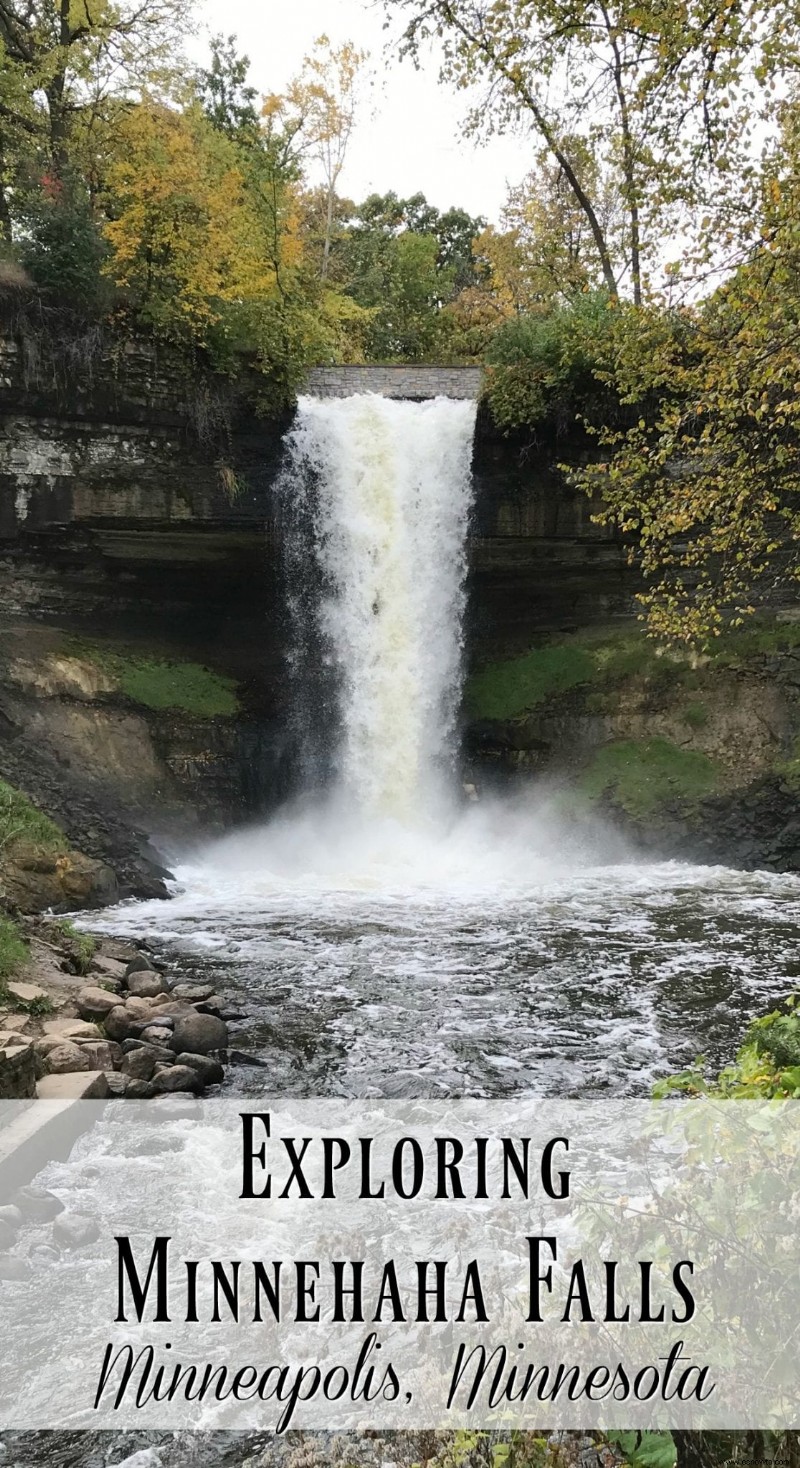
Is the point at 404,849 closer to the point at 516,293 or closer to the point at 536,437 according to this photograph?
the point at 536,437

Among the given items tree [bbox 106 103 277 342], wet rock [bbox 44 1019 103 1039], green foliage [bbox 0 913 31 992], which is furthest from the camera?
tree [bbox 106 103 277 342]

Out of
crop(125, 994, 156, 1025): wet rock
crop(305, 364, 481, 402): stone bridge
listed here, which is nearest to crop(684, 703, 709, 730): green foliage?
crop(305, 364, 481, 402): stone bridge

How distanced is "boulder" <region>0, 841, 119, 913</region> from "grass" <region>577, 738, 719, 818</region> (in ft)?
31.7

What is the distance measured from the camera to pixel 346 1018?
8555 mm

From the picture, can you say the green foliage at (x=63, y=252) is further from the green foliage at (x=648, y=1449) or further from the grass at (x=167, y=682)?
the green foliage at (x=648, y=1449)

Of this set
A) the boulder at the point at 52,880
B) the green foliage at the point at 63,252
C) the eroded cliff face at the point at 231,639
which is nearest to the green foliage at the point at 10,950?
the boulder at the point at 52,880

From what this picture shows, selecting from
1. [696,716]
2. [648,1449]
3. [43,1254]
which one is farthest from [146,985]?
[696,716]

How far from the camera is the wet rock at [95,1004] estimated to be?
810 cm

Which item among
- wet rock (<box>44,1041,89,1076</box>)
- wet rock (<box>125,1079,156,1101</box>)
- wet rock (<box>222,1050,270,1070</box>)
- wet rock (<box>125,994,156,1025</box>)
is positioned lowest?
wet rock (<box>222,1050,270,1070</box>)

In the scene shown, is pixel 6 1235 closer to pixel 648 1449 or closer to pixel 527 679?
pixel 648 1449

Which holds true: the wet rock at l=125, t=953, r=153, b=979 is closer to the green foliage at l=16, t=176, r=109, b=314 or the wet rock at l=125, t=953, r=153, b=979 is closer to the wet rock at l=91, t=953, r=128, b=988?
the wet rock at l=91, t=953, r=128, b=988

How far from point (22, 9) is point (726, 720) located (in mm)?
23860

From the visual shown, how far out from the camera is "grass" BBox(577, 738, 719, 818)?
695 inches

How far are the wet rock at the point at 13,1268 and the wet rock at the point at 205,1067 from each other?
230 cm
